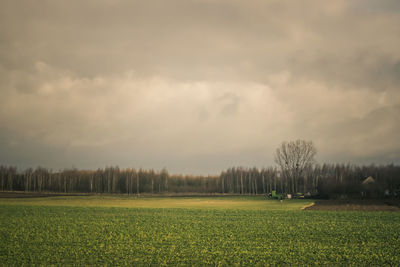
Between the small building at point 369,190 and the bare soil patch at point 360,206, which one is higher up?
the small building at point 369,190

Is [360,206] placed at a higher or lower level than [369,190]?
lower

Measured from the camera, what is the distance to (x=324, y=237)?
23312 millimetres

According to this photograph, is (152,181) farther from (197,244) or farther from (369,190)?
(197,244)

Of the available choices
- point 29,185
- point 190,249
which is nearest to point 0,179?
point 29,185

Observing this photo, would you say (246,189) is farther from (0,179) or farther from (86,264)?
(86,264)

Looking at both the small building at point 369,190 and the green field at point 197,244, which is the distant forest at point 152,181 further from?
the green field at point 197,244

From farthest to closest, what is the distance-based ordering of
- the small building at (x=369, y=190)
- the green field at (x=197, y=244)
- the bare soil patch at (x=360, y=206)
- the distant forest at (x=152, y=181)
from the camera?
the distant forest at (x=152, y=181)
the small building at (x=369, y=190)
the bare soil patch at (x=360, y=206)
the green field at (x=197, y=244)

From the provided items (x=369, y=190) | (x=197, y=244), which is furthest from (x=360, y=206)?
(x=197, y=244)

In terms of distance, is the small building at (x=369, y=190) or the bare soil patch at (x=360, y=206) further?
the small building at (x=369, y=190)

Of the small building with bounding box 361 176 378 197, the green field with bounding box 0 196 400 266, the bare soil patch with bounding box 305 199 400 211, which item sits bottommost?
the bare soil patch with bounding box 305 199 400 211

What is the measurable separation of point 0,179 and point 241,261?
176m

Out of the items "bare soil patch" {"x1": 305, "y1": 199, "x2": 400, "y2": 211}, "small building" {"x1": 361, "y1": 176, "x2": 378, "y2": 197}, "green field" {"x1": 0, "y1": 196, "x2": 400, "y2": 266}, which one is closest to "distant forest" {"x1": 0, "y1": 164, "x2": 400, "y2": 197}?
"small building" {"x1": 361, "y1": 176, "x2": 378, "y2": 197}

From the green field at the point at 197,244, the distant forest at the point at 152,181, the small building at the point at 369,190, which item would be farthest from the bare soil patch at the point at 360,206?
the distant forest at the point at 152,181

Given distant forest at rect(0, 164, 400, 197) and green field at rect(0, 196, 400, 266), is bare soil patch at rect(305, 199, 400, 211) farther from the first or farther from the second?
distant forest at rect(0, 164, 400, 197)
